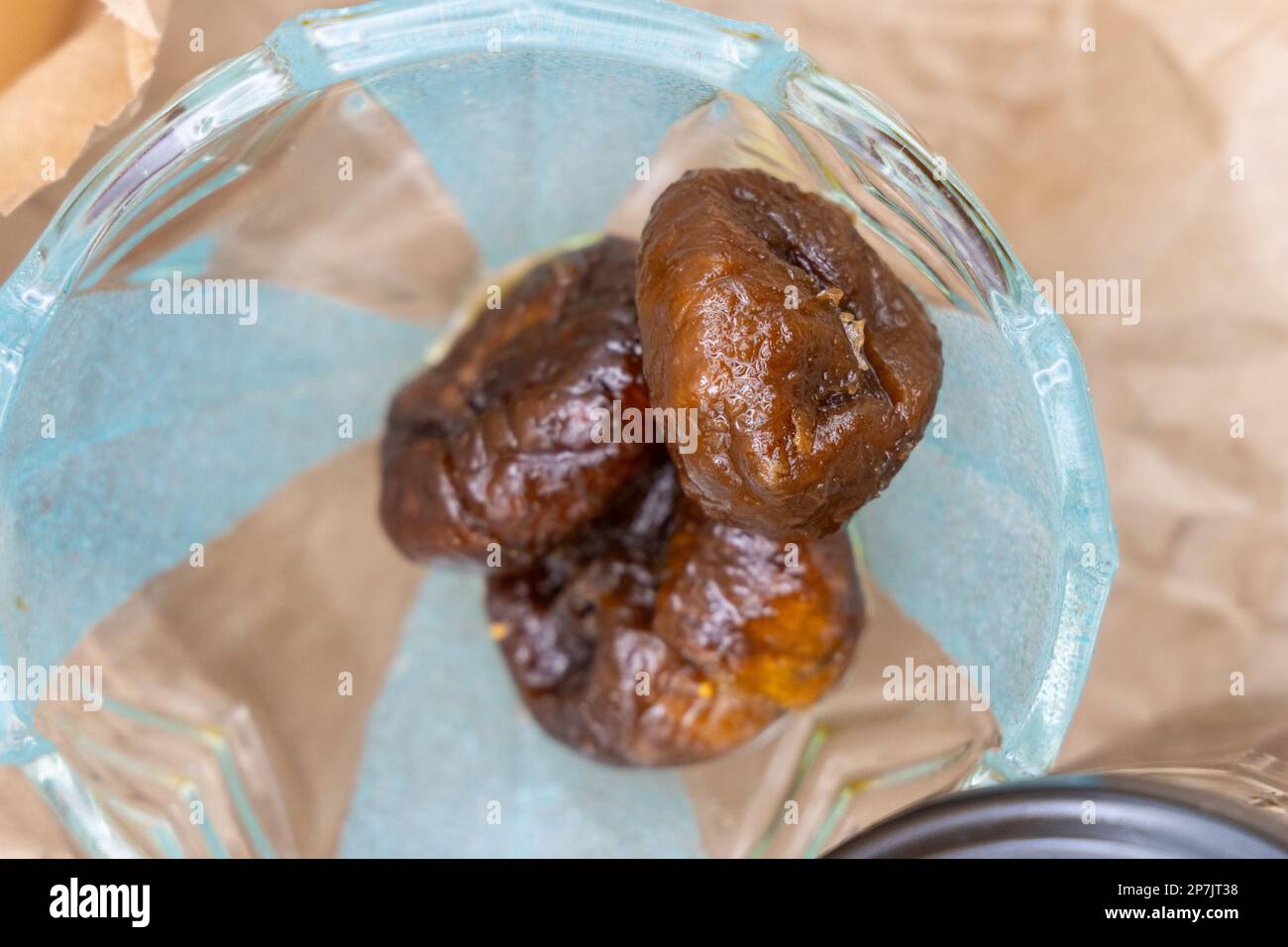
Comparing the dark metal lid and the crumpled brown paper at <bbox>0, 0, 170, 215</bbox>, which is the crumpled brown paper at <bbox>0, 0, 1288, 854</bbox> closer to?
the crumpled brown paper at <bbox>0, 0, 170, 215</bbox>

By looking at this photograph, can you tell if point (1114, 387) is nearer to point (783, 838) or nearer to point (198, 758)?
point (783, 838)

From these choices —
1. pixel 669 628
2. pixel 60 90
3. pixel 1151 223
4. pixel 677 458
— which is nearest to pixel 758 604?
pixel 669 628

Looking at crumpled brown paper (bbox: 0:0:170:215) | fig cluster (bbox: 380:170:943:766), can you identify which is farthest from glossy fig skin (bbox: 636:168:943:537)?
crumpled brown paper (bbox: 0:0:170:215)

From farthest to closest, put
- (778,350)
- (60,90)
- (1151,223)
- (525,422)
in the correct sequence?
(1151,223) < (60,90) < (525,422) < (778,350)

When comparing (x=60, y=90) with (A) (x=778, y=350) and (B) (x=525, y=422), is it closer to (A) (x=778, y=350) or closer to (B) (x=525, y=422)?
(B) (x=525, y=422)

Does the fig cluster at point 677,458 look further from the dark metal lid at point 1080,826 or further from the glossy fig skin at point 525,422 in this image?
the dark metal lid at point 1080,826

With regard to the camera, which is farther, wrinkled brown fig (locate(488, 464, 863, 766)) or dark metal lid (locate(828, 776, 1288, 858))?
wrinkled brown fig (locate(488, 464, 863, 766))
